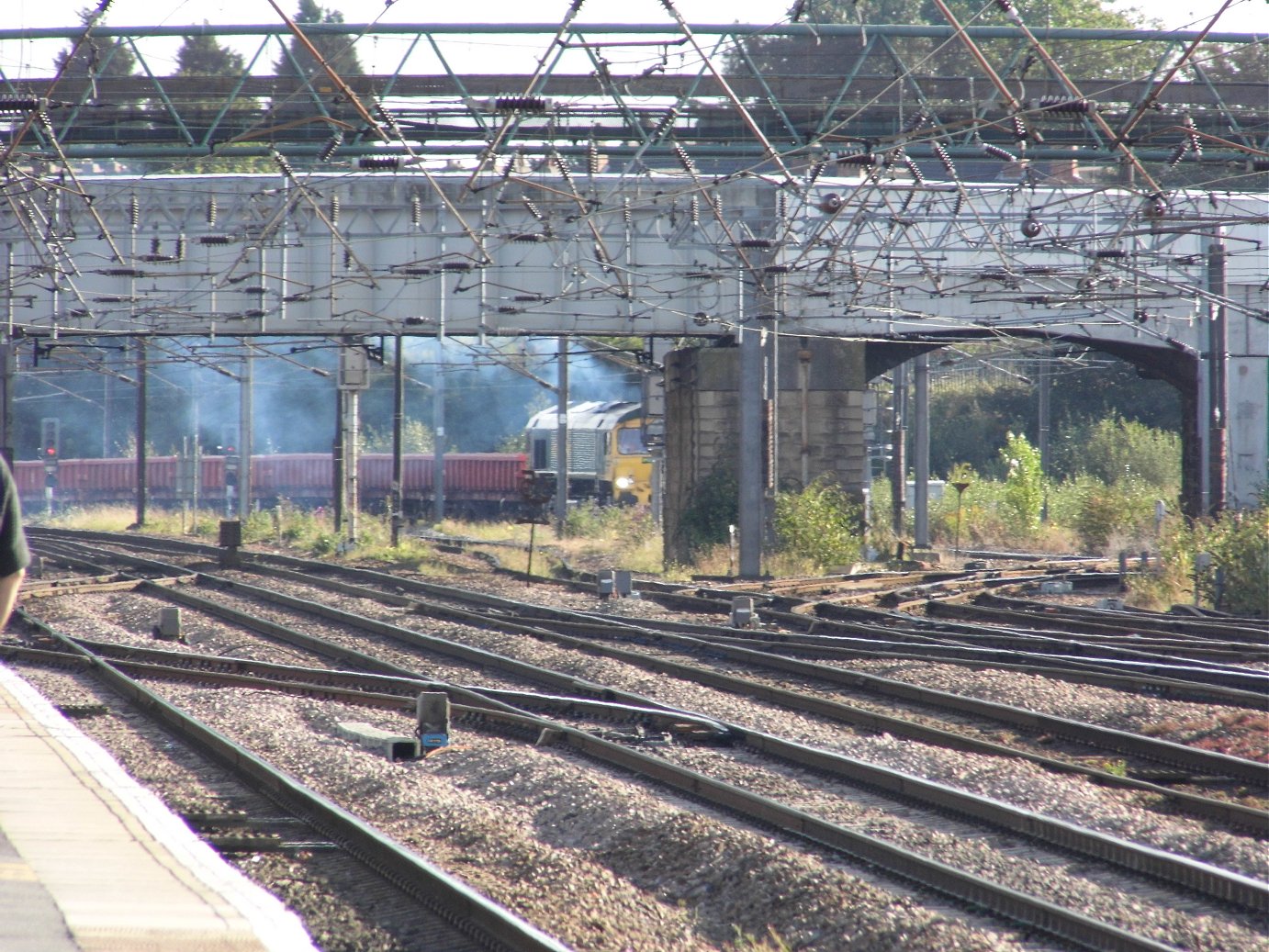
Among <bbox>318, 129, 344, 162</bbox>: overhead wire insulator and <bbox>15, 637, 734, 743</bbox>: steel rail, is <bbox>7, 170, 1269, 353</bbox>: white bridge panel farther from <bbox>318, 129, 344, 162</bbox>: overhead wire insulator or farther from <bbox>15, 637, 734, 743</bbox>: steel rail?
<bbox>15, 637, 734, 743</bbox>: steel rail

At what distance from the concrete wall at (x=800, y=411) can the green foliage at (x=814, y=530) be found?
119 cm

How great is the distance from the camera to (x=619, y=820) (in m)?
7.26

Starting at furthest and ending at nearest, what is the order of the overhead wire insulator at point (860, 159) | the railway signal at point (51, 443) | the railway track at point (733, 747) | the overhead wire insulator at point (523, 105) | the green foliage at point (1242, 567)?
the railway signal at point (51, 443) → the green foliage at point (1242, 567) → the overhead wire insulator at point (860, 159) → the overhead wire insulator at point (523, 105) → the railway track at point (733, 747)

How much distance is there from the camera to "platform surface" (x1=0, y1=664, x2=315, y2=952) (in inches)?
146

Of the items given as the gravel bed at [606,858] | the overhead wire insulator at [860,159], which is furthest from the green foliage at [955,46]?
the gravel bed at [606,858]

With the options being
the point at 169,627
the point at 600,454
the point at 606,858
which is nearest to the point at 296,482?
the point at 600,454

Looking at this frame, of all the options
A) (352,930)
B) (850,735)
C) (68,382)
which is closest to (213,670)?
(850,735)

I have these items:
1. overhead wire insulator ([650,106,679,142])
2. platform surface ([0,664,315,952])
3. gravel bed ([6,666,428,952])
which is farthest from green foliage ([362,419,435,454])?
platform surface ([0,664,315,952])

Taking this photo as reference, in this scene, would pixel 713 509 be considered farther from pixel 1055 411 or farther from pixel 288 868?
pixel 1055 411

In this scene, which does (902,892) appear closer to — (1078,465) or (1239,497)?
(1239,497)

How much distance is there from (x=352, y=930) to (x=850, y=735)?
5.05 m

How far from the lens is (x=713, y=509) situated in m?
27.8

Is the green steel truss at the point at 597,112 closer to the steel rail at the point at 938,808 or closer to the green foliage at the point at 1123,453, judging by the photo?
the steel rail at the point at 938,808

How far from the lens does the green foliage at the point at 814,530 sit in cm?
2548
